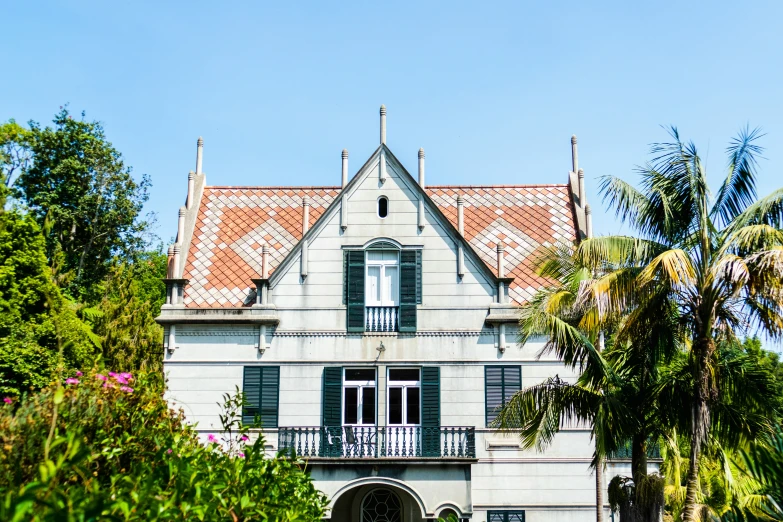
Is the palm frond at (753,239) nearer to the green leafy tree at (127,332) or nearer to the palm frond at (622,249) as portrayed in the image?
the palm frond at (622,249)

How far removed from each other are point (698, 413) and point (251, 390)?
12.8 metres

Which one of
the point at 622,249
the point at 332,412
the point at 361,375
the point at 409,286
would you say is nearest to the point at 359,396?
the point at 361,375

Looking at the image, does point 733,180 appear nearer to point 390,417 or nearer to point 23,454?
point 390,417

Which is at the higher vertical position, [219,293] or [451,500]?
[219,293]

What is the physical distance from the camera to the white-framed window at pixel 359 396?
24.3 m

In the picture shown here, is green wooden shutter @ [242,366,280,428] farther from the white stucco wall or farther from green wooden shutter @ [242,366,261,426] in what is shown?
the white stucco wall

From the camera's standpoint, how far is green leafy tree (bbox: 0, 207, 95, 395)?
2698cm

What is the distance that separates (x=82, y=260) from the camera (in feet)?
138

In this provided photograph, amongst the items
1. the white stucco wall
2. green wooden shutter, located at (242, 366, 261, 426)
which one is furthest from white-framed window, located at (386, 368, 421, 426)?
green wooden shutter, located at (242, 366, 261, 426)

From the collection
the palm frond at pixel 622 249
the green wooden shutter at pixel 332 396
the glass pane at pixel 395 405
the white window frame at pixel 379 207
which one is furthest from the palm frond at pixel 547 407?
the white window frame at pixel 379 207

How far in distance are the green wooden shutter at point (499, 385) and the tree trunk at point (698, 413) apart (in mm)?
8463

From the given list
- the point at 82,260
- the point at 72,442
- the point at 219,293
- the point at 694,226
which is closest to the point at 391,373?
the point at 219,293

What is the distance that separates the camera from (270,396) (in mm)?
24484

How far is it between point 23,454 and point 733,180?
13.6m
